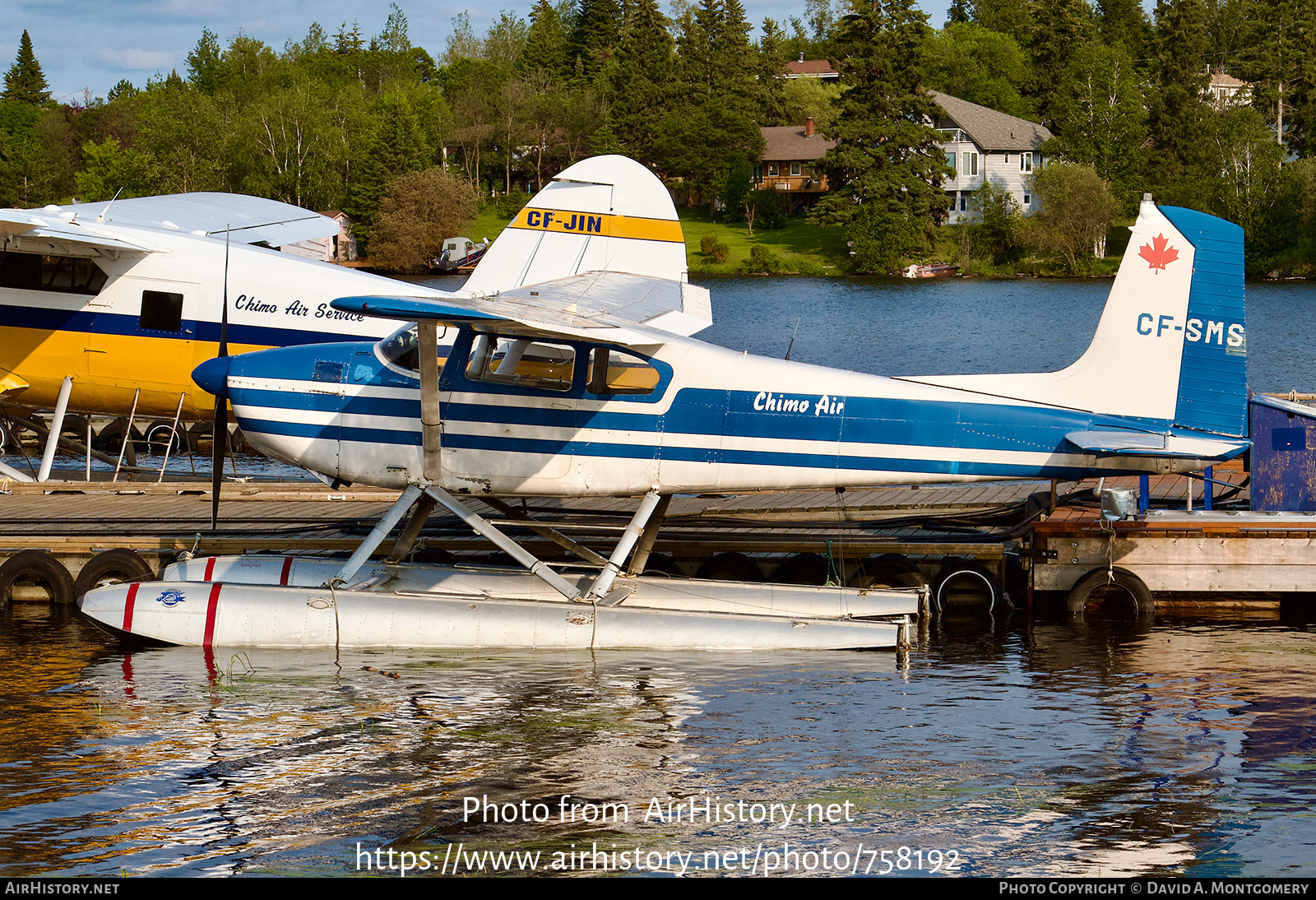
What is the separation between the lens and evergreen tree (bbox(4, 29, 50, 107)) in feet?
407

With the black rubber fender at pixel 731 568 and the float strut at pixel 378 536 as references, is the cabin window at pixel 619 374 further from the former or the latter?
the black rubber fender at pixel 731 568

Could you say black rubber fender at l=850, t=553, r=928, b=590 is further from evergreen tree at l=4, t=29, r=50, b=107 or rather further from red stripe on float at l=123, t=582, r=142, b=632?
evergreen tree at l=4, t=29, r=50, b=107

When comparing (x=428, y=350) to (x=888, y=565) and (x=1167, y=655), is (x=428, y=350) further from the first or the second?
(x=1167, y=655)

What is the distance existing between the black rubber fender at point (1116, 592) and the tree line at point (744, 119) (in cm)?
6460

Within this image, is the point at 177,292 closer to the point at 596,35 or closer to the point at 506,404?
the point at 506,404

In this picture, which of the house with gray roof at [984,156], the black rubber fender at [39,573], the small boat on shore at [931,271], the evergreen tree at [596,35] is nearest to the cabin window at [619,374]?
the black rubber fender at [39,573]

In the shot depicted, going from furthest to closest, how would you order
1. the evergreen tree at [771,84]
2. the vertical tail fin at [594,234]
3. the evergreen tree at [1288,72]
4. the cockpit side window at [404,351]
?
the evergreen tree at [771,84] → the evergreen tree at [1288,72] → the vertical tail fin at [594,234] → the cockpit side window at [404,351]

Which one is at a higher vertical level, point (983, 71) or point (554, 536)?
point (983, 71)

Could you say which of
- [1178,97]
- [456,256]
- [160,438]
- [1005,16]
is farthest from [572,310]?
[1005,16]

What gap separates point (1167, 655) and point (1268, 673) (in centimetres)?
84

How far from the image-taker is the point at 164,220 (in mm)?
16766

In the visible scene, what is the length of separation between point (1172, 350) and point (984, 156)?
250 ft

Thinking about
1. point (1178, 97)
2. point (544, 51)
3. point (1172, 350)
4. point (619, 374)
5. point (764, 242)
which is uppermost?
point (544, 51)

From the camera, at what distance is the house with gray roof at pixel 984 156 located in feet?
270
